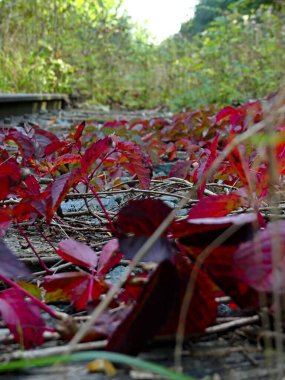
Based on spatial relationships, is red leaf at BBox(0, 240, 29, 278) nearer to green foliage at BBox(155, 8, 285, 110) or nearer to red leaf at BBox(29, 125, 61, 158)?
red leaf at BBox(29, 125, 61, 158)

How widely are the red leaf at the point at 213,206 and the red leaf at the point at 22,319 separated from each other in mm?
245

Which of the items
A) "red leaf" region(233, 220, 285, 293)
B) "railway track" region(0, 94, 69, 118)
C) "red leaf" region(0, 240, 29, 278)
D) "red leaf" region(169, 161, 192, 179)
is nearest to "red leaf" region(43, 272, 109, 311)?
"red leaf" region(0, 240, 29, 278)

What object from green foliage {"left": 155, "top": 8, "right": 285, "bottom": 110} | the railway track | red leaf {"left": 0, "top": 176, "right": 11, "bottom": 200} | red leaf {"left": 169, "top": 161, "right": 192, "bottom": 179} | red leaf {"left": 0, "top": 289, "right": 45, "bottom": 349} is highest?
green foliage {"left": 155, "top": 8, "right": 285, "bottom": 110}

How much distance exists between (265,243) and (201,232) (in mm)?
96

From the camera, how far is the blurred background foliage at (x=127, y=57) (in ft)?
30.3

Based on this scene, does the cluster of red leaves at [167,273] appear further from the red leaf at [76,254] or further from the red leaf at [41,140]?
the red leaf at [41,140]

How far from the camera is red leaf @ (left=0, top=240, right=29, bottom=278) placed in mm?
644

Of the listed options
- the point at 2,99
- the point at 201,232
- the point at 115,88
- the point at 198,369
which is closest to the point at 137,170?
the point at 201,232

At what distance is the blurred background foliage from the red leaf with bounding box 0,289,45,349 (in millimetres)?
7032

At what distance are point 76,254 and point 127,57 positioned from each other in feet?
47.8

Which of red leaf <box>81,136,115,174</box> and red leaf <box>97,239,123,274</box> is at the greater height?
red leaf <box>81,136,115,174</box>

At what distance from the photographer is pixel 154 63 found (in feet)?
48.3

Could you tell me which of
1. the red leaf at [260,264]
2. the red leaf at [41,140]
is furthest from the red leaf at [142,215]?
the red leaf at [41,140]

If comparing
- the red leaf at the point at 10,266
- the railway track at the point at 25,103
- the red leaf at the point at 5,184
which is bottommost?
the railway track at the point at 25,103
